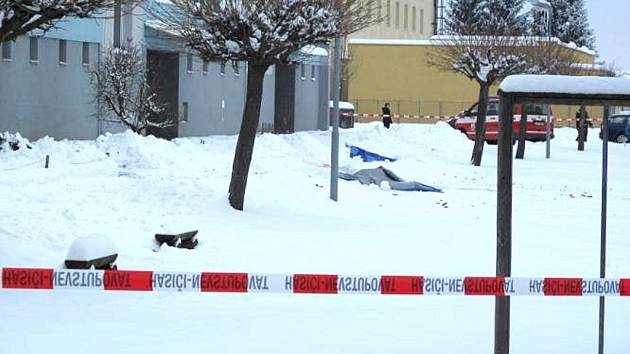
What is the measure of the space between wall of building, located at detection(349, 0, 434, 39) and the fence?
26.2 ft

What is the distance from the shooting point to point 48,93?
32.2 metres

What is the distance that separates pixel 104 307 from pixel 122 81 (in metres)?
21.8

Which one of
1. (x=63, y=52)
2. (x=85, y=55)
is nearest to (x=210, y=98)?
(x=85, y=55)

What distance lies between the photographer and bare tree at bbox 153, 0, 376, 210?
1639 centimetres

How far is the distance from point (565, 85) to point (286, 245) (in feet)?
25.4

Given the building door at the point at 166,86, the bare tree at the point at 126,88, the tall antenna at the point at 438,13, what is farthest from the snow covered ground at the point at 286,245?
the tall antenna at the point at 438,13

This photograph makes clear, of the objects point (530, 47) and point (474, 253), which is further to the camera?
point (530, 47)

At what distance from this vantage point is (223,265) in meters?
12.8

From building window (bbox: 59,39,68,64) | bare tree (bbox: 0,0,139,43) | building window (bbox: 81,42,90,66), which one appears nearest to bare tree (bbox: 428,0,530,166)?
building window (bbox: 81,42,90,66)

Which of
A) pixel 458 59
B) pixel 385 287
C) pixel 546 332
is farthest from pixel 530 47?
pixel 385 287

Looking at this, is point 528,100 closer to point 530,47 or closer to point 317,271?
point 317,271

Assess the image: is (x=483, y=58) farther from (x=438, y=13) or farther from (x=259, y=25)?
Result: (x=438, y=13)

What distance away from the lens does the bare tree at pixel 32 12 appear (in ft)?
34.9

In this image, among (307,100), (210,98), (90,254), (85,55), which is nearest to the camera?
(90,254)
